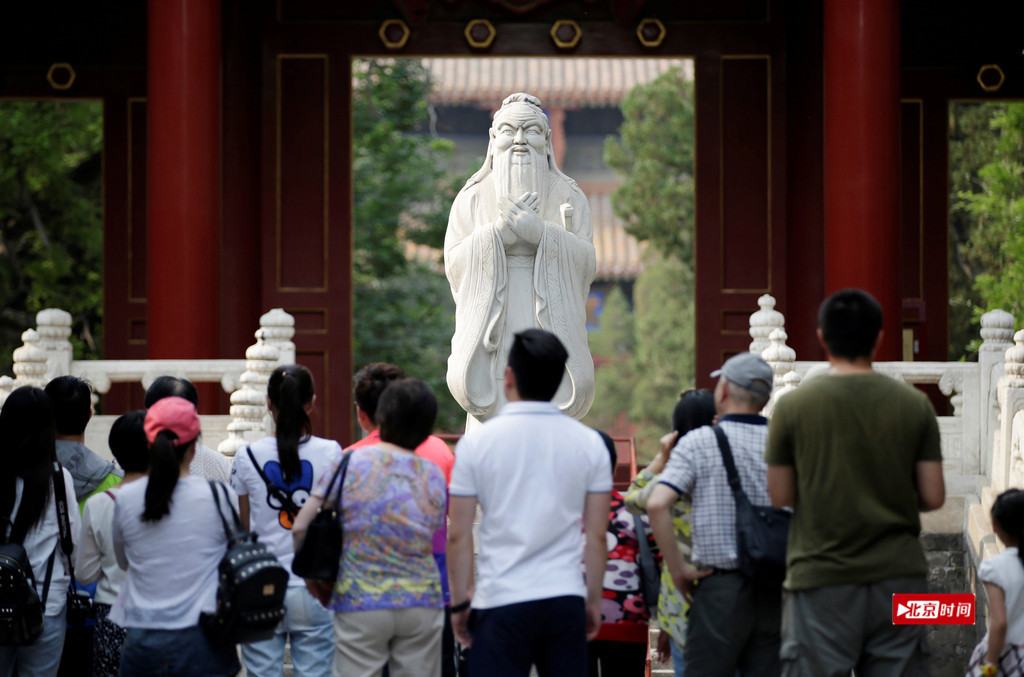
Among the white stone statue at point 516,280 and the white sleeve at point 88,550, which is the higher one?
the white stone statue at point 516,280

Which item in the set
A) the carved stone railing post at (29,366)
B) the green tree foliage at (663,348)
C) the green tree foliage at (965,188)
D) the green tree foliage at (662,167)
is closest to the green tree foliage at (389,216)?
the green tree foliage at (662,167)

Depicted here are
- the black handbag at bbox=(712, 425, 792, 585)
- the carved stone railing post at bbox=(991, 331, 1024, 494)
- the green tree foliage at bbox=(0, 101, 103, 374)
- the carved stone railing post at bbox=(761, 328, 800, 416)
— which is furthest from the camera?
the green tree foliage at bbox=(0, 101, 103, 374)

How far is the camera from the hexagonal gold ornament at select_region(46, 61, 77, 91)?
1016cm

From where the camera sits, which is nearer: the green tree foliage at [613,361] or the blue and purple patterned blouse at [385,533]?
the blue and purple patterned blouse at [385,533]

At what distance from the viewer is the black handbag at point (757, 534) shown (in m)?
3.38

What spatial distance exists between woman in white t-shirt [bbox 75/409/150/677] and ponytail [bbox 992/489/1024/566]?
247cm

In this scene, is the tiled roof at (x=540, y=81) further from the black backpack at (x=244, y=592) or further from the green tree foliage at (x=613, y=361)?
the black backpack at (x=244, y=592)

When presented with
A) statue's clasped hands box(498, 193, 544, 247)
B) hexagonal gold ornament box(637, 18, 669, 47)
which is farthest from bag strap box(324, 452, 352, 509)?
hexagonal gold ornament box(637, 18, 669, 47)

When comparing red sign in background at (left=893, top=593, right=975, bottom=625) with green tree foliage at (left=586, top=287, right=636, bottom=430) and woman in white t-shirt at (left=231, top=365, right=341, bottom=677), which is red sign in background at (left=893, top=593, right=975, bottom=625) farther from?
green tree foliage at (left=586, top=287, right=636, bottom=430)

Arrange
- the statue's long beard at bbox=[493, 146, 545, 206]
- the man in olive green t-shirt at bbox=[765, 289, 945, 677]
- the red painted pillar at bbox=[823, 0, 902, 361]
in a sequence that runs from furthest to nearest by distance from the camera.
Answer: the red painted pillar at bbox=[823, 0, 902, 361]
the statue's long beard at bbox=[493, 146, 545, 206]
the man in olive green t-shirt at bbox=[765, 289, 945, 677]

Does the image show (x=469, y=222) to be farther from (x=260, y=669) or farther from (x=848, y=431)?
(x=848, y=431)

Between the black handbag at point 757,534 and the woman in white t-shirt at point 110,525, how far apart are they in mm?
1637

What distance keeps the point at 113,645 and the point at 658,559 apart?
1.63 metres

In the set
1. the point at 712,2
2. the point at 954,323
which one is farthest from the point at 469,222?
the point at 954,323
